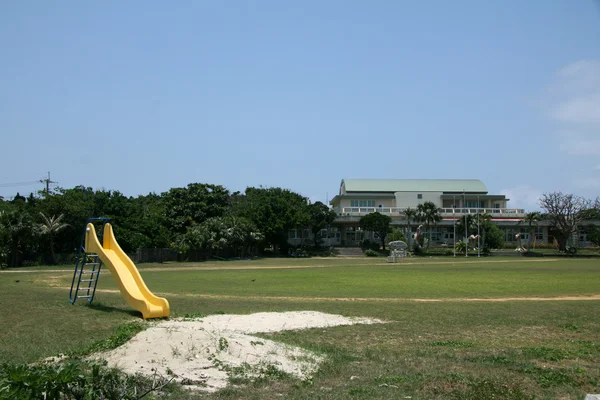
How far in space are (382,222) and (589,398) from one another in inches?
3763

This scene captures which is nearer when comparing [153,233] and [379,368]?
[379,368]

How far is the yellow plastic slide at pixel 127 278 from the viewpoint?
17.0 meters

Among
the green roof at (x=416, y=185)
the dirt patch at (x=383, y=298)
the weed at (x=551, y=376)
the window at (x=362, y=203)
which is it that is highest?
the green roof at (x=416, y=185)

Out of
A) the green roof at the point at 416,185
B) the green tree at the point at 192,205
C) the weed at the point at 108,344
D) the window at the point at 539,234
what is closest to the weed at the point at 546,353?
the weed at the point at 108,344

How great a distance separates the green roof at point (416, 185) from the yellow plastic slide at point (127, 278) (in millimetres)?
103861

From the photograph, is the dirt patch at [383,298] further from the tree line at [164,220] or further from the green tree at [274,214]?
the green tree at [274,214]

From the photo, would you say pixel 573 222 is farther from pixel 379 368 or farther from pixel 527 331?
pixel 379 368

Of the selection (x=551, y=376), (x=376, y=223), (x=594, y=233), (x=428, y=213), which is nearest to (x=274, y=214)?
(x=376, y=223)

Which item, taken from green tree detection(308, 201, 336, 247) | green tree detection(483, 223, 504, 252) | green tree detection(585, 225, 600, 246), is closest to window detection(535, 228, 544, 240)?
green tree detection(585, 225, 600, 246)

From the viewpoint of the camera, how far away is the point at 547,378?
10250 mm

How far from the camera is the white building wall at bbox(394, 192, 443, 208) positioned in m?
121

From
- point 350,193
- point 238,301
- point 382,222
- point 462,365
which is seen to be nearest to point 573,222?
point 382,222

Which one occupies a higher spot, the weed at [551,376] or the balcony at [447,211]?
the balcony at [447,211]

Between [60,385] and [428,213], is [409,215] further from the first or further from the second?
[60,385]
